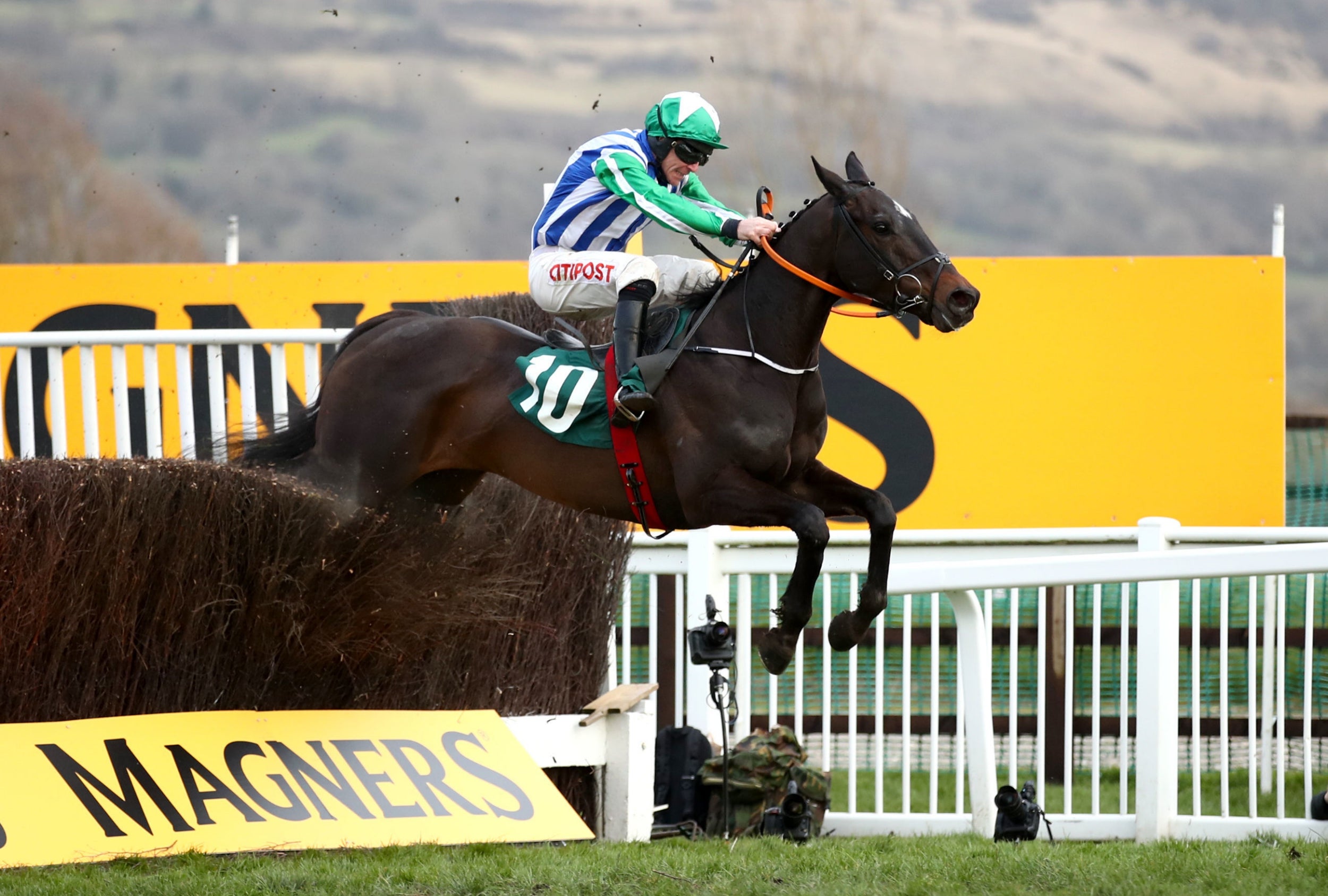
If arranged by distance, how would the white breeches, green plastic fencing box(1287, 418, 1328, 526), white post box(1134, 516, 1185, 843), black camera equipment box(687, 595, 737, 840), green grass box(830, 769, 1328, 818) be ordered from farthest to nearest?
green plastic fencing box(1287, 418, 1328, 526), green grass box(830, 769, 1328, 818), white post box(1134, 516, 1185, 843), black camera equipment box(687, 595, 737, 840), the white breeches

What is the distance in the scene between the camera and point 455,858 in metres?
4.86

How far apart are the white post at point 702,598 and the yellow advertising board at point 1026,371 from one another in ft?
5.84

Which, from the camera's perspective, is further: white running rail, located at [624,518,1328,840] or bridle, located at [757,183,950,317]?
white running rail, located at [624,518,1328,840]

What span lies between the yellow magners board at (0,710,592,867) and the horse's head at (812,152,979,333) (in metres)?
2.11

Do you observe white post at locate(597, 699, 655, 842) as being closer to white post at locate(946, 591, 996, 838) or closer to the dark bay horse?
the dark bay horse

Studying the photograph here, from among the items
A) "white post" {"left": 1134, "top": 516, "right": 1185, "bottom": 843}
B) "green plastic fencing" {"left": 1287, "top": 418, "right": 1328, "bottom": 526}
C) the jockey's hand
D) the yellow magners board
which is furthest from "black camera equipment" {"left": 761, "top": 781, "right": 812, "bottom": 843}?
"green plastic fencing" {"left": 1287, "top": 418, "right": 1328, "bottom": 526}

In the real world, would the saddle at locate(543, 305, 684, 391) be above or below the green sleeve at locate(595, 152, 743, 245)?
below

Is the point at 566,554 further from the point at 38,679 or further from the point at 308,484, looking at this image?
the point at 38,679

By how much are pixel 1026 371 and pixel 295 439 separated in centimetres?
403

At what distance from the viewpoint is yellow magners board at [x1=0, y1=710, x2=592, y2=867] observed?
15.4 ft

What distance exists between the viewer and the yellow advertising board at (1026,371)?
7.91m

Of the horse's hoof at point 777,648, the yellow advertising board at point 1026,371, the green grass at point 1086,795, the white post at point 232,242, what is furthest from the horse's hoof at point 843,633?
the white post at point 232,242

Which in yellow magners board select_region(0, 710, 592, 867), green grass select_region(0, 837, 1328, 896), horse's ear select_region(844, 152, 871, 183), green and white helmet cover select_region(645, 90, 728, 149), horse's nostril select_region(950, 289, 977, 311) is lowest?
green grass select_region(0, 837, 1328, 896)

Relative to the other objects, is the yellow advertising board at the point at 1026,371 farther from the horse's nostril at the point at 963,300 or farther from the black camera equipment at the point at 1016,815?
the horse's nostril at the point at 963,300
